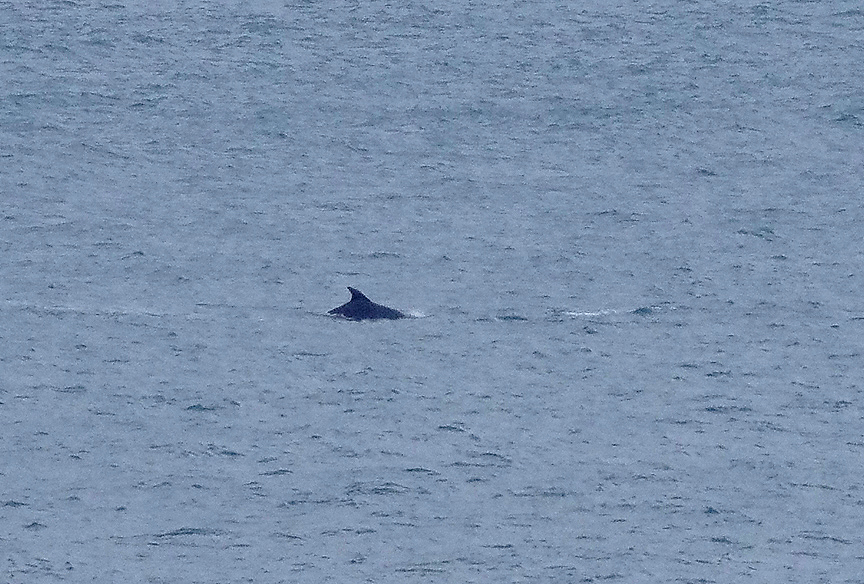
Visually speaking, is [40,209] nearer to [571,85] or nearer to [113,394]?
[113,394]

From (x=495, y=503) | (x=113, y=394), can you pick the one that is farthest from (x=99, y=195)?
(x=495, y=503)

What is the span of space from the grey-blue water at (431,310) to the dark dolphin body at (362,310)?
585mm

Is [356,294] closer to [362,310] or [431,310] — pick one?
[362,310]

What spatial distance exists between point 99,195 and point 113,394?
18.5m

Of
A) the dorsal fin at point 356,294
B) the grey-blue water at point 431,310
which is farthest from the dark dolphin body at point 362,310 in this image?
the grey-blue water at point 431,310

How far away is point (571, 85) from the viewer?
79.2 metres

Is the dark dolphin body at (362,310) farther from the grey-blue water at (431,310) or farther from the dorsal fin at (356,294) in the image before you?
the grey-blue water at (431,310)

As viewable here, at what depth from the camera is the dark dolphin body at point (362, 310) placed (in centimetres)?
4738

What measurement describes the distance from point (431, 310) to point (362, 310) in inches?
78.5

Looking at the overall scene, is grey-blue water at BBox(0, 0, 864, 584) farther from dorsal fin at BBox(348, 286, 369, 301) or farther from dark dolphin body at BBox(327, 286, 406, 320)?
dorsal fin at BBox(348, 286, 369, 301)

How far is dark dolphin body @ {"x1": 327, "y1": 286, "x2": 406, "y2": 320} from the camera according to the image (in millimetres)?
47375

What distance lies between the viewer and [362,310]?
156 ft

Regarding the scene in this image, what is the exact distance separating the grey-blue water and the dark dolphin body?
0.58 m

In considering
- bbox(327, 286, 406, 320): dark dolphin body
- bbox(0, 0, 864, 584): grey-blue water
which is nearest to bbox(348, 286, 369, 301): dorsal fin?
bbox(327, 286, 406, 320): dark dolphin body
